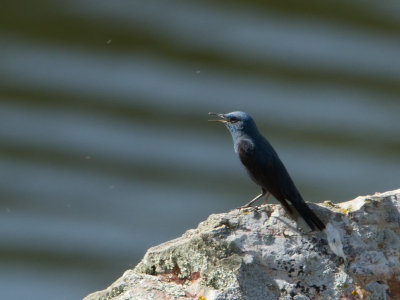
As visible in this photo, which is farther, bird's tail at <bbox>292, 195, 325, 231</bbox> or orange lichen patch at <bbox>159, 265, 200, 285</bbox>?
bird's tail at <bbox>292, 195, 325, 231</bbox>

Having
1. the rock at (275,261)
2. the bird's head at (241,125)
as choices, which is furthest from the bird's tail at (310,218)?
the bird's head at (241,125)

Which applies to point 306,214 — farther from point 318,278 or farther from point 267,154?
point 267,154

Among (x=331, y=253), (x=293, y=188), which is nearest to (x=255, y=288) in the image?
(x=331, y=253)

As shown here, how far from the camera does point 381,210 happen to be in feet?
12.0

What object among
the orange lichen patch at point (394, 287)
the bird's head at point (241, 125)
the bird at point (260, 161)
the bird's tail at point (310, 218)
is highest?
the bird's head at point (241, 125)

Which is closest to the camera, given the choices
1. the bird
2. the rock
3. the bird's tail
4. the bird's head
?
the rock

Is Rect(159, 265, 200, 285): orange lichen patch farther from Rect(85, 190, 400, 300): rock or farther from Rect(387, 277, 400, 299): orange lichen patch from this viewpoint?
Rect(387, 277, 400, 299): orange lichen patch

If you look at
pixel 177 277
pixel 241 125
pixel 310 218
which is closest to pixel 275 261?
pixel 310 218

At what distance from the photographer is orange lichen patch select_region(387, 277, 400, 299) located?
333 centimetres

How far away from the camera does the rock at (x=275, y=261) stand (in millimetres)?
3264

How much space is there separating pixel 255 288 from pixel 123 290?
0.73 meters

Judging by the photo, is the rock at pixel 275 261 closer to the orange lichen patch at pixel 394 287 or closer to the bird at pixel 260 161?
the orange lichen patch at pixel 394 287

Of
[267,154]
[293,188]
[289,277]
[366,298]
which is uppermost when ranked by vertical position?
[267,154]

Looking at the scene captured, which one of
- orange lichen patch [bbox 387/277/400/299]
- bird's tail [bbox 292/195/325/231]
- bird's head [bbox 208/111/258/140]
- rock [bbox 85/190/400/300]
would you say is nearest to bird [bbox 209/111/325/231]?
bird's head [bbox 208/111/258/140]
